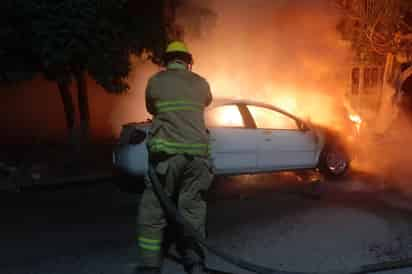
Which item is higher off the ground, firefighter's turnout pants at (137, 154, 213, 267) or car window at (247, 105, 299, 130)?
car window at (247, 105, 299, 130)

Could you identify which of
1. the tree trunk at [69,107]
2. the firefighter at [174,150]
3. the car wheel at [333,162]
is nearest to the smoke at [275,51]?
the car wheel at [333,162]

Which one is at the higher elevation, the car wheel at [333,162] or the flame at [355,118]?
the flame at [355,118]

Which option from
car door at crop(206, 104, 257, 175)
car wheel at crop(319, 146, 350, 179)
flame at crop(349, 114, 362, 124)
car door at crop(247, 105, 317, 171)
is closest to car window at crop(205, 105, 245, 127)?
car door at crop(206, 104, 257, 175)

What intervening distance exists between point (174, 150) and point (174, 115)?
0.30 metres

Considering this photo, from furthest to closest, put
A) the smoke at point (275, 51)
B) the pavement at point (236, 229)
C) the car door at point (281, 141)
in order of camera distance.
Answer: the smoke at point (275, 51), the car door at point (281, 141), the pavement at point (236, 229)

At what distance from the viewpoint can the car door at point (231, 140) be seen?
805 cm

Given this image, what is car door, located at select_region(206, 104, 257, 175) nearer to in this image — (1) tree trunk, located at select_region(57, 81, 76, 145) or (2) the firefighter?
(2) the firefighter

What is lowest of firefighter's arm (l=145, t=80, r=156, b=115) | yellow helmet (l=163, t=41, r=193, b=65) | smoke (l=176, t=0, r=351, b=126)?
firefighter's arm (l=145, t=80, r=156, b=115)

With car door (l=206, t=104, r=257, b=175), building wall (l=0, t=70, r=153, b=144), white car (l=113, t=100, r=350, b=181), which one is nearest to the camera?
white car (l=113, t=100, r=350, b=181)

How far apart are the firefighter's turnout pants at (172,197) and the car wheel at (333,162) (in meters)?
4.97

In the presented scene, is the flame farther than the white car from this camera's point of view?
Yes

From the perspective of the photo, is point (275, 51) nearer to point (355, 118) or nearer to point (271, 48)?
point (271, 48)

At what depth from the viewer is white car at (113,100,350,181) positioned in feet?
25.9

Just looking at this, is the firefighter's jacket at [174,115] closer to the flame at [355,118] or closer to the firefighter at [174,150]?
the firefighter at [174,150]
